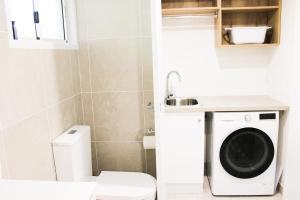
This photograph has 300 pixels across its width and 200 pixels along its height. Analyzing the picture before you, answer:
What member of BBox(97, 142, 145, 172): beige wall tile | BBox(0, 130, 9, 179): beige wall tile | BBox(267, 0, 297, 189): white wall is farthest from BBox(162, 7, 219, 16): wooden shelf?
BBox(0, 130, 9, 179): beige wall tile

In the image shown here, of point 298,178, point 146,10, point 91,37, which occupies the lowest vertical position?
point 298,178

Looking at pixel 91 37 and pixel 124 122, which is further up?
pixel 91 37

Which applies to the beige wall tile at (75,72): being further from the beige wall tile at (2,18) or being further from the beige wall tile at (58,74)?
the beige wall tile at (2,18)

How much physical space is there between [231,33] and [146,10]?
94 cm

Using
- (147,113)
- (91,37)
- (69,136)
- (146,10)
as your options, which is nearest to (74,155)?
(69,136)

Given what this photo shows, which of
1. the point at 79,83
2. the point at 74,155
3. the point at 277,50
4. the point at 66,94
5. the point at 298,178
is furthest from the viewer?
the point at 277,50

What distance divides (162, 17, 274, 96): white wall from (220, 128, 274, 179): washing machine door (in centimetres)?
65

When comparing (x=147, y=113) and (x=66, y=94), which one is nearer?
(x=66, y=94)

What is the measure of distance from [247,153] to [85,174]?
1.56 m

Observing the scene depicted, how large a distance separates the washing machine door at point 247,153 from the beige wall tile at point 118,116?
0.86m

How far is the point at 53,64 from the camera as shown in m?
1.87

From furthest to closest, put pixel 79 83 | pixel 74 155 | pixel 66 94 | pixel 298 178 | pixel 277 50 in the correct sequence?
pixel 277 50, pixel 79 83, pixel 298 178, pixel 66 94, pixel 74 155

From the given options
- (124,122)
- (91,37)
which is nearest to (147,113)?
(124,122)

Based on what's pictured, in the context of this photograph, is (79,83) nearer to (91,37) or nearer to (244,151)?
(91,37)
